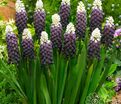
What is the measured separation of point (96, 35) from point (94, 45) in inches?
3.8

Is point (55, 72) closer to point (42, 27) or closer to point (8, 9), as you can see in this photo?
point (42, 27)

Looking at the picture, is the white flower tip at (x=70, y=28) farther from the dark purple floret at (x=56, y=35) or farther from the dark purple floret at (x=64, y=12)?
the dark purple floret at (x=64, y=12)

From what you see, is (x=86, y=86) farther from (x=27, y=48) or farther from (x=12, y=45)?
(x=12, y=45)

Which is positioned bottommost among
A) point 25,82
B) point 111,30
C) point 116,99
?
point 116,99

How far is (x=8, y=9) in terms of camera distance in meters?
8.15

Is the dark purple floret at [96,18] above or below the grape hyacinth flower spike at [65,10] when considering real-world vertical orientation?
below

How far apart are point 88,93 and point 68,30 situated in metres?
0.71

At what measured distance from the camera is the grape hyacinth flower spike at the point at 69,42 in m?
4.25

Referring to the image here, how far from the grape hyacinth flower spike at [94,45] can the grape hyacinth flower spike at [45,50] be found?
0.35 meters

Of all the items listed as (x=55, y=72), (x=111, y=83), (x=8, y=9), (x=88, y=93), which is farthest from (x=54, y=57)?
(x=8, y=9)

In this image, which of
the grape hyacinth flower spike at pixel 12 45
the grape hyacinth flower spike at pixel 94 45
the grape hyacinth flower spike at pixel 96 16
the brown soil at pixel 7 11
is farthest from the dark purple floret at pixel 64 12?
the brown soil at pixel 7 11

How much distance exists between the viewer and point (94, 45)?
4.29m

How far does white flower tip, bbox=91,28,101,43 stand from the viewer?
165 inches

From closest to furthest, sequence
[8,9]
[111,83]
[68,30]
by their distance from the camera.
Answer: [68,30] → [111,83] → [8,9]
